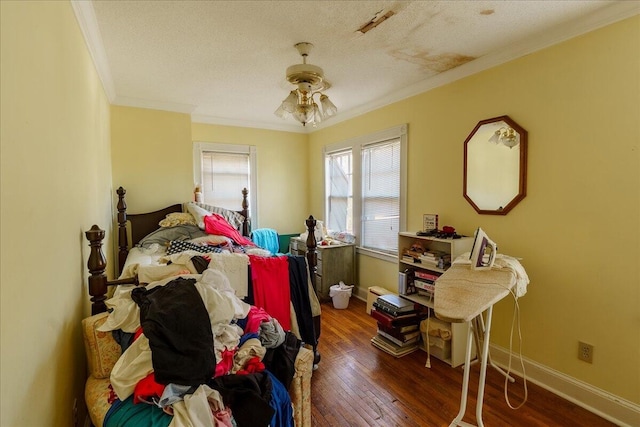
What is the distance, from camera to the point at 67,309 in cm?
149

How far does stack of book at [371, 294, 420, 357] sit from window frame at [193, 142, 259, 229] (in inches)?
101

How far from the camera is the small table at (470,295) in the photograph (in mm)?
1546

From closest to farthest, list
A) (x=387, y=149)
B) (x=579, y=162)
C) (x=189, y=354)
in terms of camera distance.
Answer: (x=189, y=354) → (x=579, y=162) → (x=387, y=149)

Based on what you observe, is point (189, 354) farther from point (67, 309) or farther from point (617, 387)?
point (617, 387)

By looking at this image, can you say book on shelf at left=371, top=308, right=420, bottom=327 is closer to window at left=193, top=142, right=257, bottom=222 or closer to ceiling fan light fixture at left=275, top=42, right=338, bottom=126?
ceiling fan light fixture at left=275, top=42, right=338, bottom=126

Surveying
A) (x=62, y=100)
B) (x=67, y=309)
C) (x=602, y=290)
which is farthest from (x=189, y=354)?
(x=602, y=290)

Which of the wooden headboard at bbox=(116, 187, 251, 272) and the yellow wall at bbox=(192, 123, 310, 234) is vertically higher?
the yellow wall at bbox=(192, 123, 310, 234)

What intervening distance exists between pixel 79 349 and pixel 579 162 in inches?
128

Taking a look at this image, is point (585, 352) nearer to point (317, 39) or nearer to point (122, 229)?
point (317, 39)

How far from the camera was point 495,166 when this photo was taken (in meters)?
2.50

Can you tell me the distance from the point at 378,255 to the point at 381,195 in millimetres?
742

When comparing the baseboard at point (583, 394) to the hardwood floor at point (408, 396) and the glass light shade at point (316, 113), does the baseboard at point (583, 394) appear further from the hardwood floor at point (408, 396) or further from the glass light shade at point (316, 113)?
the glass light shade at point (316, 113)

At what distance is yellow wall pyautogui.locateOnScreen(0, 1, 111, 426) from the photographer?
895 millimetres

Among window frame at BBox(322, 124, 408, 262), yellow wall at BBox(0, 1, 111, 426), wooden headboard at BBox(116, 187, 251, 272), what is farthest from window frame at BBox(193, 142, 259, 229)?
yellow wall at BBox(0, 1, 111, 426)
